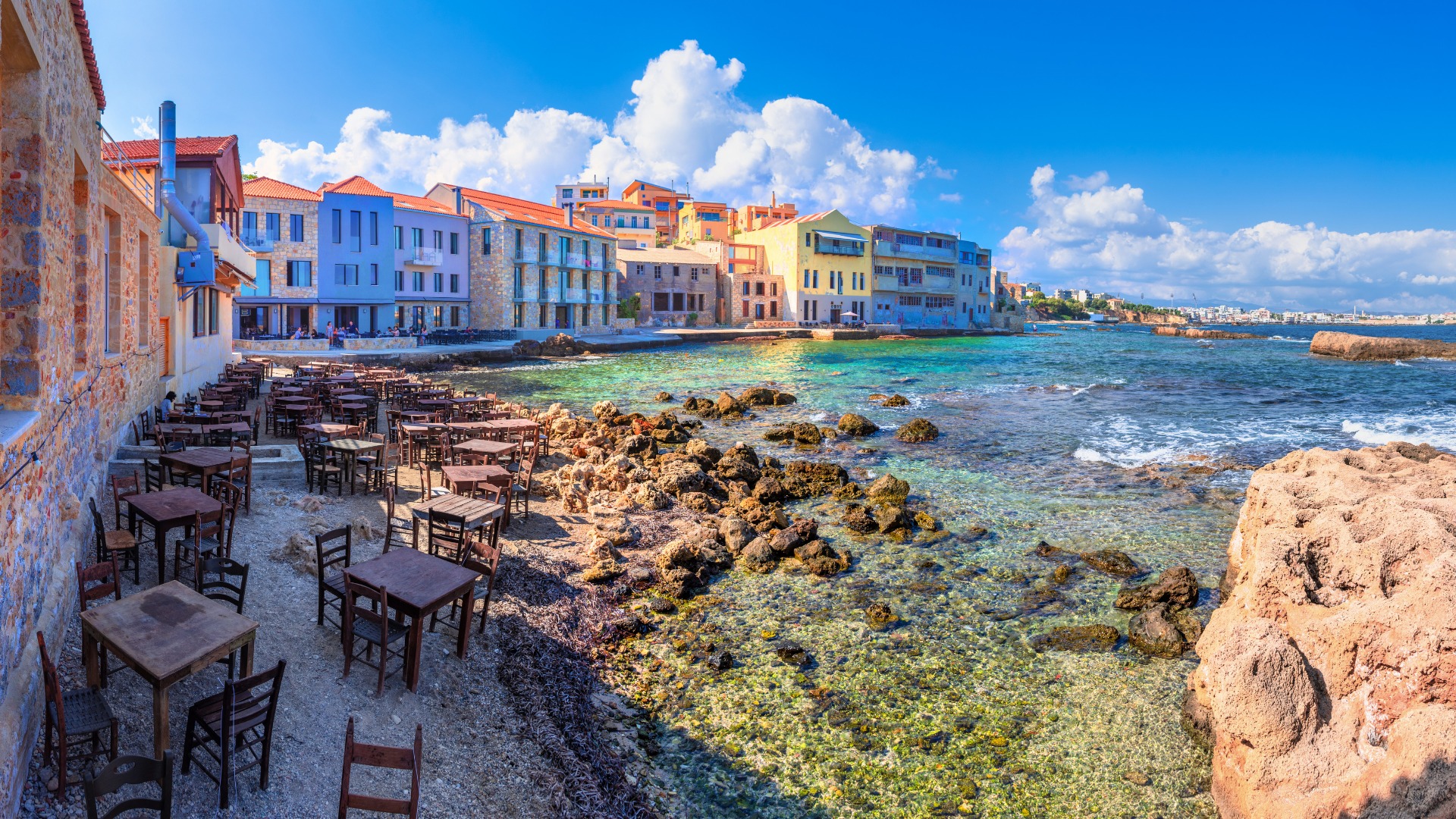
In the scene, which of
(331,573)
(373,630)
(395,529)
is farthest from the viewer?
(395,529)

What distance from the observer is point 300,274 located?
4584cm

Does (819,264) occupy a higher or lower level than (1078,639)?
higher

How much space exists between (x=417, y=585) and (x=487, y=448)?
669 centimetres

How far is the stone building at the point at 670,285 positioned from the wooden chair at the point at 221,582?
66.9m

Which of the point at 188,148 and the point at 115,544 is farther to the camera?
the point at 188,148

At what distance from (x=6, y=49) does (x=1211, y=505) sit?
55.2 ft

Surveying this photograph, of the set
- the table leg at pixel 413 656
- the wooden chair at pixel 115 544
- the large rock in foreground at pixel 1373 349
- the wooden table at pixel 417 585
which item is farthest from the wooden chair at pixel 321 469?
the large rock in foreground at pixel 1373 349

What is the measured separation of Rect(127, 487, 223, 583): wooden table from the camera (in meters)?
7.13

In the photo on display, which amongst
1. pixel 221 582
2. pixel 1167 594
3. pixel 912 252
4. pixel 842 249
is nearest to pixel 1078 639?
pixel 1167 594

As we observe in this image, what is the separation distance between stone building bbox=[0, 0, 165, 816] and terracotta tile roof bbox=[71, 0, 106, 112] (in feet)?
0.08

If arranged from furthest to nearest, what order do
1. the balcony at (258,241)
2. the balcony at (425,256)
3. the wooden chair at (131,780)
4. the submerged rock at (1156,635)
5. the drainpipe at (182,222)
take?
the balcony at (425,256)
the balcony at (258,241)
the drainpipe at (182,222)
the submerged rock at (1156,635)
the wooden chair at (131,780)

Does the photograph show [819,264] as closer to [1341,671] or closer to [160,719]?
[1341,671]

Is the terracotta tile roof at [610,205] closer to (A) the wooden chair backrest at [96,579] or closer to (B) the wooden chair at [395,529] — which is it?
(B) the wooden chair at [395,529]

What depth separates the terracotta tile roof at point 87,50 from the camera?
7.84 meters
